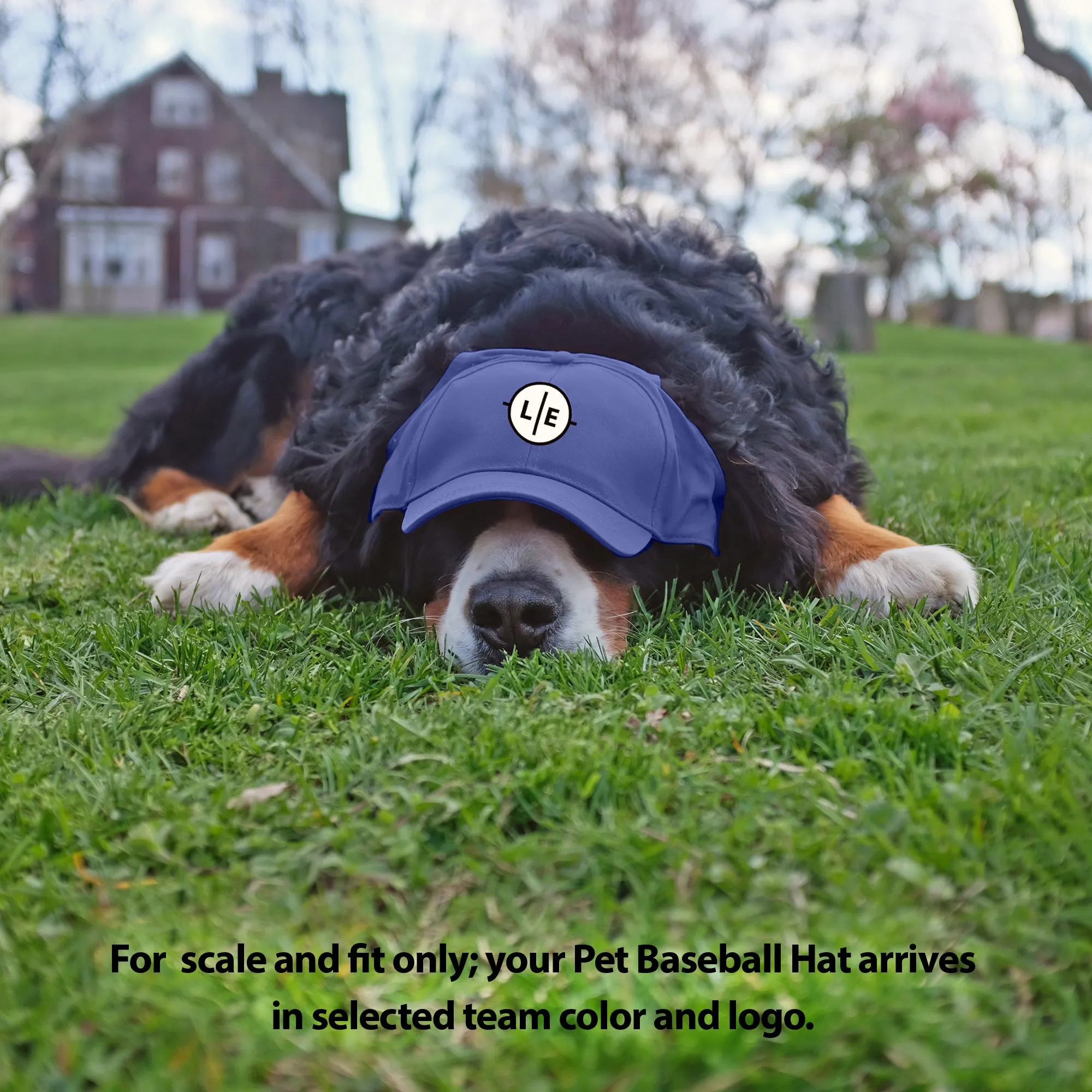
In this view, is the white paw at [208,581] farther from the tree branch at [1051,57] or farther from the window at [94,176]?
the window at [94,176]

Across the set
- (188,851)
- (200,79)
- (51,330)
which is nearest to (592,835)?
(188,851)

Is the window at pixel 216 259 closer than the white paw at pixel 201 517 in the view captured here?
No

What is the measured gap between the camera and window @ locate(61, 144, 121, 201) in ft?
126

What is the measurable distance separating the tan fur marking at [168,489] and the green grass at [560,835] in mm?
1788

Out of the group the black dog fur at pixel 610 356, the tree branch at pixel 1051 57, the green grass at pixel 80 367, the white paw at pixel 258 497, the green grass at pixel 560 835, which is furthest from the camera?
the green grass at pixel 80 367

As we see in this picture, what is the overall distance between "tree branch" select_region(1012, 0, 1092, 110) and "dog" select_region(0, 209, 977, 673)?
24.7 feet

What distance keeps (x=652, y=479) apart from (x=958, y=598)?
0.90 m

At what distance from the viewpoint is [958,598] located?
2.89m

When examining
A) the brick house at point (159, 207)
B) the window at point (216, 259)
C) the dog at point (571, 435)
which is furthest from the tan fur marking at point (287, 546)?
the window at point (216, 259)

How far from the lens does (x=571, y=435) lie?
272cm

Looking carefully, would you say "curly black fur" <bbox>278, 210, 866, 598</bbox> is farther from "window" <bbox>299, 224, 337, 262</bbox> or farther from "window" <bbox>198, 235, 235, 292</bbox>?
"window" <bbox>198, 235, 235, 292</bbox>

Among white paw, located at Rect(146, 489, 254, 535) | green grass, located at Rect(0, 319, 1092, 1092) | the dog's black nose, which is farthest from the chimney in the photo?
green grass, located at Rect(0, 319, 1092, 1092)

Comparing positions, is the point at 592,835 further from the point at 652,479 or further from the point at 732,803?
the point at 652,479

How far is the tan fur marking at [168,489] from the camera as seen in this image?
15.7 ft
